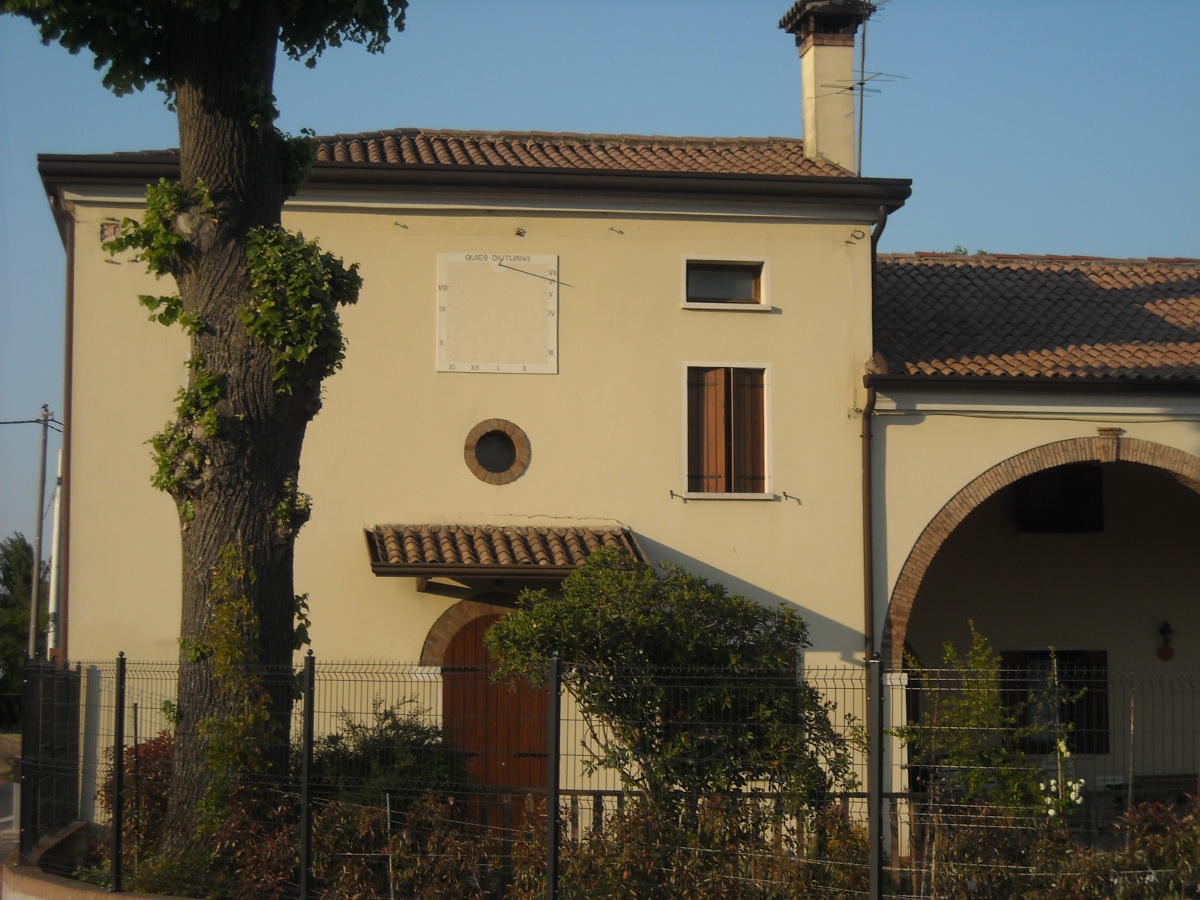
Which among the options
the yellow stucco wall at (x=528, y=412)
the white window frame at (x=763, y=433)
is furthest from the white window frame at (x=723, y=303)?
the white window frame at (x=763, y=433)

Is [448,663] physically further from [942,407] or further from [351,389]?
[942,407]

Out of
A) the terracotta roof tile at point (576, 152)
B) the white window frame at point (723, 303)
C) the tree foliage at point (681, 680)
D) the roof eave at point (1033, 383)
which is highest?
the terracotta roof tile at point (576, 152)

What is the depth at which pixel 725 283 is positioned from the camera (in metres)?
15.6

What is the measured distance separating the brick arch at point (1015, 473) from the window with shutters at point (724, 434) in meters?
1.88

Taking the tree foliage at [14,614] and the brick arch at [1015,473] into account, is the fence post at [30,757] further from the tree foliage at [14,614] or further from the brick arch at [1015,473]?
the tree foliage at [14,614]

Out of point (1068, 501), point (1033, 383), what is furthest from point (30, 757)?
point (1068, 501)

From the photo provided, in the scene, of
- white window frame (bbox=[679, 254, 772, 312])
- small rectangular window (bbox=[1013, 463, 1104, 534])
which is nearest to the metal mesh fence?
white window frame (bbox=[679, 254, 772, 312])

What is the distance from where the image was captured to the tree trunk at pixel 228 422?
9648mm

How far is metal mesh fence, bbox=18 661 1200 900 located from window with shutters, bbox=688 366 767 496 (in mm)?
4860

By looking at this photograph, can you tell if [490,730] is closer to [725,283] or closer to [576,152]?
[725,283]

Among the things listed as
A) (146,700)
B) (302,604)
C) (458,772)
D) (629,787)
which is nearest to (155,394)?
(146,700)

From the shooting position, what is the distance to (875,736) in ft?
26.4

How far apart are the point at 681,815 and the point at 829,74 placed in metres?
11.2

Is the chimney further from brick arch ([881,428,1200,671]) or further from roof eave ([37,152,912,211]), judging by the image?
brick arch ([881,428,1200,671])
